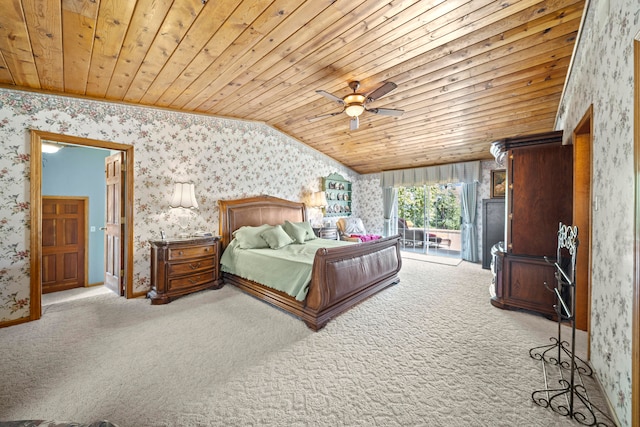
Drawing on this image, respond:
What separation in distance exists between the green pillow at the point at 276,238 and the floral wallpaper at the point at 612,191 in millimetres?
3399

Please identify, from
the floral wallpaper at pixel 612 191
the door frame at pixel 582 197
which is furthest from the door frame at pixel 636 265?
the door frame at pixel 582 197

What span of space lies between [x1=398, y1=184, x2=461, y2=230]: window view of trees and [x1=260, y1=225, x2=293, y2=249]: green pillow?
13.9ft

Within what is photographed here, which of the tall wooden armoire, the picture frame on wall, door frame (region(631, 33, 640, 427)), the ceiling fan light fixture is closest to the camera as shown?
door frame (region(631, 33, 640, 427))

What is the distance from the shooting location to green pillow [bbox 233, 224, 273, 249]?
155 inches

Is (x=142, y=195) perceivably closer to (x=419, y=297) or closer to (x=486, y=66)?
(x=419, y=297)

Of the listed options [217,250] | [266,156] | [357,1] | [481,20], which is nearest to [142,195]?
[217,250]

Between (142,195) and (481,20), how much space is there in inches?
177

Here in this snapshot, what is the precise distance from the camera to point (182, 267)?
355 centimetres

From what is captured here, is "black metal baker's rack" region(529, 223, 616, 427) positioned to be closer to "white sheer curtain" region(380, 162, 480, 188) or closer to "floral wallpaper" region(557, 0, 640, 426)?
"floral wallpaper" region(557, 0, 640, 426)

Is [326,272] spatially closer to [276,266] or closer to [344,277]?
[344,277]

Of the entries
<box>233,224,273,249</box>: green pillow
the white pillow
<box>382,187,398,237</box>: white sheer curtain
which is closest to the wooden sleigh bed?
<box>233,224,273,249</box>: green pillow

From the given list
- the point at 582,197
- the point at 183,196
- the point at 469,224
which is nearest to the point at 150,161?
the point at 183,196

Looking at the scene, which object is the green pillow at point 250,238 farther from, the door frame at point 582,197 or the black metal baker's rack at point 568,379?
the door frame at point 582,197

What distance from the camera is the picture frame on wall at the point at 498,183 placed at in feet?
17.8
